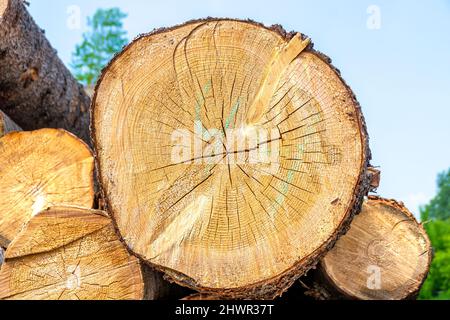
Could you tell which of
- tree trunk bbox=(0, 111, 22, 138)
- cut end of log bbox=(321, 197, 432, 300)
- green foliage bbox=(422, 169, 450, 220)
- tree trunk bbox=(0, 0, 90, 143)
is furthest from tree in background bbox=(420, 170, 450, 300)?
green foliage bbox=(422, 169, 450, 220)

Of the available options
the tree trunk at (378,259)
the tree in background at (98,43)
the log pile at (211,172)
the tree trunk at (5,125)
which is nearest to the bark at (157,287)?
the log pile at (211,172)

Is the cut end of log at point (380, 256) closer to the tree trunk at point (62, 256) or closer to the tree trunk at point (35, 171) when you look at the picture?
the tree trunk at point (62, 256)

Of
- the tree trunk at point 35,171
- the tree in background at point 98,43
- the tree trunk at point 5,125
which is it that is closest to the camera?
the tree trunk at point 35,171

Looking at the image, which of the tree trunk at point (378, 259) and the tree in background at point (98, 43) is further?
the tree in background at point (98, 43)

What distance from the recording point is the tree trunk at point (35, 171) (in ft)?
12.6

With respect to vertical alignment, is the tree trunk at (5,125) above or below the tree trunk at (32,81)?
below

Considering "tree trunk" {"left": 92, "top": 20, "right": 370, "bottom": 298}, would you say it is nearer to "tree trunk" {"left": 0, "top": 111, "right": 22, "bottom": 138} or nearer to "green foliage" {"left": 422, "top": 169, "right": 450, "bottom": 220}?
"tree trunk" {"left": 0, "top": 111, "right": 22, "bottom": 138}

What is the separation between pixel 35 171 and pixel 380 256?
6.34 ft

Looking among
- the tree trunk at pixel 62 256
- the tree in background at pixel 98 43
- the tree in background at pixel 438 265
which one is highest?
the tree in background at pixel 98 43

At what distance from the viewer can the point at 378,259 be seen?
12.3 ft

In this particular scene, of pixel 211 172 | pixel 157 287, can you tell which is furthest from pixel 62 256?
pixel 211 172

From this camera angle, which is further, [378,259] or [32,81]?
[32,81]

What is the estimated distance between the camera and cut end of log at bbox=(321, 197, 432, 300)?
3.62m

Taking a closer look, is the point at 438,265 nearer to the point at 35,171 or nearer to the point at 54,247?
the point at 35,171
